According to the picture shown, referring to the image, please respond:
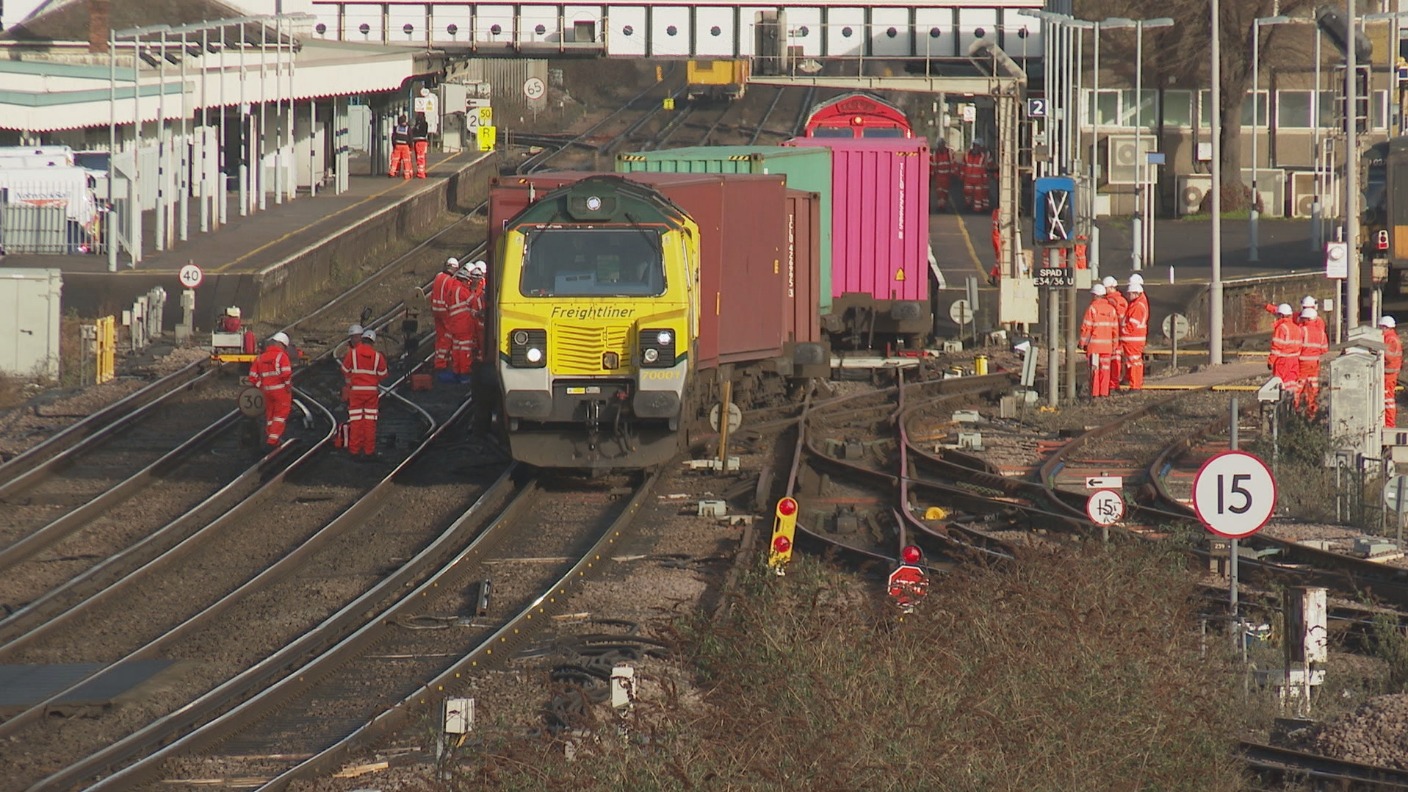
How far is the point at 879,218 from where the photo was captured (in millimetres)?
29375

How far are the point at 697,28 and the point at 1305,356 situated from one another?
46342 mm

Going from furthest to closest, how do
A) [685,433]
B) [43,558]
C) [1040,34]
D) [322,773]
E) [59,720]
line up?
[1040,34] < [685,433] < [43,558] < [59,720] < [322,773]

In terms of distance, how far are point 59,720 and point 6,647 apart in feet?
5.83

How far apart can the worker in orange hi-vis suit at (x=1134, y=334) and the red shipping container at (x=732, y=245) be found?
5791mm

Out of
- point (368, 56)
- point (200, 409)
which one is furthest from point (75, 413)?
point (368, 56)

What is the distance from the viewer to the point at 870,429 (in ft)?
78.8

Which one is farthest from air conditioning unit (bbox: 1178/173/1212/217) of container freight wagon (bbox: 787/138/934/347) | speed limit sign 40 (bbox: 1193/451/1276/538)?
speed limit sign 40 (bbox: 1193/451/1276/538)

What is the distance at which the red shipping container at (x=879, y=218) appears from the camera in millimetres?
29078

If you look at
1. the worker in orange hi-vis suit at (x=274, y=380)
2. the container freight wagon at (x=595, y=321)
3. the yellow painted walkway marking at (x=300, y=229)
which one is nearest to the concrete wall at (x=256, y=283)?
the yellow painted walkway marking at (x=300, y=229)

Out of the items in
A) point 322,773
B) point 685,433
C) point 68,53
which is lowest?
point 322,773

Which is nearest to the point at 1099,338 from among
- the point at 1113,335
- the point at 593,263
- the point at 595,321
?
the point at 1113,335

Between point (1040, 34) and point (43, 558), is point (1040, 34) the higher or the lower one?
the higher one

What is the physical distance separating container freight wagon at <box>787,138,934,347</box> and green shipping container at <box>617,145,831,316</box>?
1.27m

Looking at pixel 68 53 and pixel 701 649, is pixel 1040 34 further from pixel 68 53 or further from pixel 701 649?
pixel 701 649
